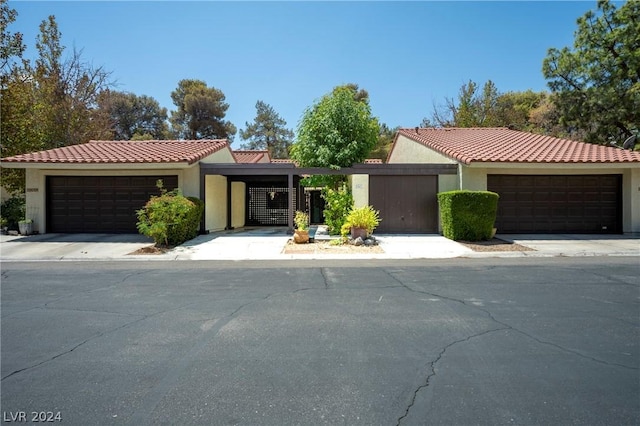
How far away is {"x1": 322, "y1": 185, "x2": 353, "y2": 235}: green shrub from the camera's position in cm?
1631

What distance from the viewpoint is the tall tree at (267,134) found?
46.0 meters

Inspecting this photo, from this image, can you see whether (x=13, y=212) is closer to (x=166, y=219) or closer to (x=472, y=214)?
(x=166, y=219)

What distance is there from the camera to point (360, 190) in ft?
59.5

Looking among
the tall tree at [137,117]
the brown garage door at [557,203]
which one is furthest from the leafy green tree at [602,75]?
the tall tree at [137,117]

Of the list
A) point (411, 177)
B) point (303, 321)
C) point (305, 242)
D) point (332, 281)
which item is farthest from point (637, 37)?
point (303, 321)

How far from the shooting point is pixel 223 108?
134 ft

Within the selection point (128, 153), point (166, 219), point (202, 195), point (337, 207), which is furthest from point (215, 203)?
point (337, 207)

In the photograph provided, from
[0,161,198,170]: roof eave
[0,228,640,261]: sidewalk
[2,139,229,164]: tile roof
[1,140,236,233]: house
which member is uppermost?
[2,139,229,164]: tile roof

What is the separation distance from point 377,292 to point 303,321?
2.06 meters

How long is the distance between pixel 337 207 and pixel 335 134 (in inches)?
118

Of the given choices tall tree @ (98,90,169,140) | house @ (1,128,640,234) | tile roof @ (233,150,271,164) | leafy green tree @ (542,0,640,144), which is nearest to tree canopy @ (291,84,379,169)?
house @ (1,128,640,234)

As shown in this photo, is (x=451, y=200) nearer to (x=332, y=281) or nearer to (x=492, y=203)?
(x=492, y=203)

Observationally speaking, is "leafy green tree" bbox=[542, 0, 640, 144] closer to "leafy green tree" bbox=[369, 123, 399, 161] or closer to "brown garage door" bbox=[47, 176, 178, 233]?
"leafy green tree" bbox=[369, 123, 399, 161]

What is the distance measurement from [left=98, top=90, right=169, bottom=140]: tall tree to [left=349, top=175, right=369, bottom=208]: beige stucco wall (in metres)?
27.8
